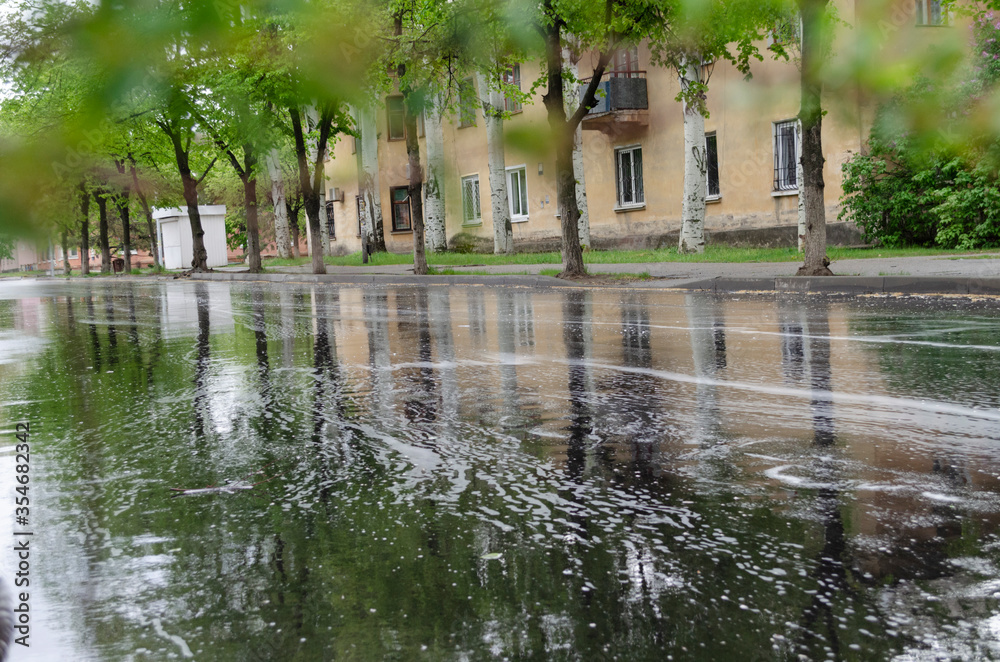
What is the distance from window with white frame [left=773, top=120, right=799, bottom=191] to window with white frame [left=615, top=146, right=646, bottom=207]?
536cm

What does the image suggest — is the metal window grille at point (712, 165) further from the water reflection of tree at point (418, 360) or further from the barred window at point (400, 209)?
the barred window at point (400, 209)

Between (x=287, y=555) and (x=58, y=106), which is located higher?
(x=58, y=106)

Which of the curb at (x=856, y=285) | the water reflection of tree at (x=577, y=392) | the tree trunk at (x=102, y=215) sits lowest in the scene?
the water reflection of tree at (x=577, y=392)

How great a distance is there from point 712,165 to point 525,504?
86.9 ft

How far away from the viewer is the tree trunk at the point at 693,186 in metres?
26.2

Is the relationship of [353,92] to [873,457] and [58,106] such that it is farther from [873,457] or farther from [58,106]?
[873,457]

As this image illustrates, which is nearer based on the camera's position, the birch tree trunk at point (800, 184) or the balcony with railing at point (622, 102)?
the birch tree trunk at point (800, 184)

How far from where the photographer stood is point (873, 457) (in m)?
4.49

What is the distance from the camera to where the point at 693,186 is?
2633 cm

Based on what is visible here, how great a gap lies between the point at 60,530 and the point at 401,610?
173 centimetres

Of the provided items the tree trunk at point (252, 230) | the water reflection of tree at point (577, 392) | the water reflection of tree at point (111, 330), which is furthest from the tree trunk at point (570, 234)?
the tree trunk at point (252, 230)

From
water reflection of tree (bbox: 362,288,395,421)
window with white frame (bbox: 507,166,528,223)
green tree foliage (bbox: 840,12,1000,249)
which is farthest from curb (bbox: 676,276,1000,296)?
window with white frame (bbox: 507,166,528,223)

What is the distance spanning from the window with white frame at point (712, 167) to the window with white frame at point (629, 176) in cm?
A: 259

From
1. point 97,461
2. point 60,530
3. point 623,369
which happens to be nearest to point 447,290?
point 623,369
